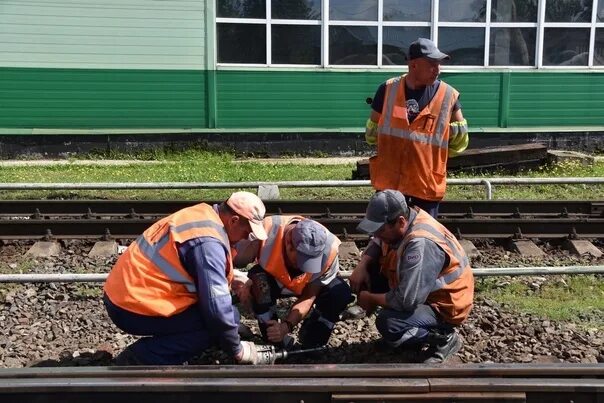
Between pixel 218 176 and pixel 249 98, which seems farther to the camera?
pixel 249 98

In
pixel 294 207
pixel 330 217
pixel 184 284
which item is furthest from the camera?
pixel 294 207

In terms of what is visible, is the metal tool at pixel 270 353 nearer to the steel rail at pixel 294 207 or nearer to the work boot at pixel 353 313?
the work boot at pixel 353 313

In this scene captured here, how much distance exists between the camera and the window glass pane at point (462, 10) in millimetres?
14898

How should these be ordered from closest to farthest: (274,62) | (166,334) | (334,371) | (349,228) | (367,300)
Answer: (334,371)
(166,334)
(367,300)
(349,228)
(274,62)

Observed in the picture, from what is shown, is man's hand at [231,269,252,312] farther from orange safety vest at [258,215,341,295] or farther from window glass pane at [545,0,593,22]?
window glass pane at [545,0,593,22]

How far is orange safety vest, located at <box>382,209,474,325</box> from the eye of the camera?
414 centimetres

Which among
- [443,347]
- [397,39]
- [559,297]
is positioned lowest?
[559,297]

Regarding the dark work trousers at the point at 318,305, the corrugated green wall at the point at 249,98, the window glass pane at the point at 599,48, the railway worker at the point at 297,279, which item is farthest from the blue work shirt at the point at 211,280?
the window glass pane at the point at 599,48

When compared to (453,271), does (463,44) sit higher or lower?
higher

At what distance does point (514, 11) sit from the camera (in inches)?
597

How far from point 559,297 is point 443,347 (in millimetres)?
1860

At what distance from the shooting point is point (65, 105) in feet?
46.6

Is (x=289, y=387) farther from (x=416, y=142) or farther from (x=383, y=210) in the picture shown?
(x=416, y=142)

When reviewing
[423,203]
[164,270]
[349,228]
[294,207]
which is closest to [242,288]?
[164,270]
